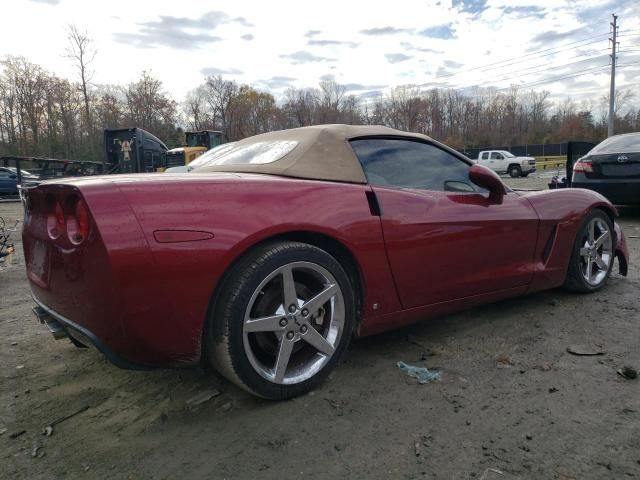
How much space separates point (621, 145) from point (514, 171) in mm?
23984

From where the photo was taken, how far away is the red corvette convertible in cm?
184

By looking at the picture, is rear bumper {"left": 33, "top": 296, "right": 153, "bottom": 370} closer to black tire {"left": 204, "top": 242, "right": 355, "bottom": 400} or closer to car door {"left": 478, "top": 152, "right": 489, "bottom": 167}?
black tire {"left": 204, "top": 242, "right": 355, "bottom": 400}

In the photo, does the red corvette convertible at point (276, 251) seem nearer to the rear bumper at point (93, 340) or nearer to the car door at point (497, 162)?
the rear bumper at point (93, 340)

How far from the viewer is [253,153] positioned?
2.87m

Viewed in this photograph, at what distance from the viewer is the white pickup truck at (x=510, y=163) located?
96.3 ft

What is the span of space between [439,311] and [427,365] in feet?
1.20

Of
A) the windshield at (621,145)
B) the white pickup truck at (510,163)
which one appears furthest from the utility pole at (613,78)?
the windshield at (621,145)

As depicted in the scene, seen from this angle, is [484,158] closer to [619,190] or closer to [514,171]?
[514,171]

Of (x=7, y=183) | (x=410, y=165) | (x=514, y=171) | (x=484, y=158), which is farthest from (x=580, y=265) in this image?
(x=484, y=158)

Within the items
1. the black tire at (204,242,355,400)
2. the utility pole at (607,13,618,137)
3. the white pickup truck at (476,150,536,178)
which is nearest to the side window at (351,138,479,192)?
the black tire at (204,242,355,400)

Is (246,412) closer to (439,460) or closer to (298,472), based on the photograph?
(298,472)

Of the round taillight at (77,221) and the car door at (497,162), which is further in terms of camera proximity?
the car door at (497,162)

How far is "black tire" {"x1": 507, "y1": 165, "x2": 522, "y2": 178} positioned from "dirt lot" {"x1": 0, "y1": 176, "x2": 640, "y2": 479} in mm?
28780

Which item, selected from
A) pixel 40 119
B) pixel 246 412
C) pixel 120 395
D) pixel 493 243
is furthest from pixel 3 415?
pixel 40 119
